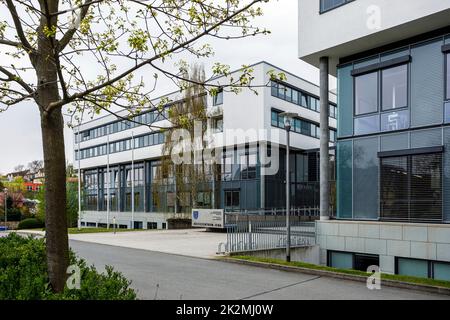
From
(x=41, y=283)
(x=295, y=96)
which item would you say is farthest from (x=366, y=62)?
(x=295, y=96)

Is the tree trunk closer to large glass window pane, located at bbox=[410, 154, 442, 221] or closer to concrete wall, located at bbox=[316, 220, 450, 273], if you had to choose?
concrete wall, located at bbox=[316, 220, 450, 273]

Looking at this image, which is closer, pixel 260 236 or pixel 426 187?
pixel 426 187

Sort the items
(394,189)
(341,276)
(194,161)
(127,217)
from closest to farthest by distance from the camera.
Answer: (341,276), (394,189), (194,161), (127,217)

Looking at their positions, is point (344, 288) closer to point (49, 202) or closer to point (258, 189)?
point (49, 202)

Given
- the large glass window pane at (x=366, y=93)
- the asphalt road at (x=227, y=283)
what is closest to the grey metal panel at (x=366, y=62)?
the large glass window pane at (x=366, y=93)

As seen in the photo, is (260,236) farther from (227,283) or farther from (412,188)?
(227,283)

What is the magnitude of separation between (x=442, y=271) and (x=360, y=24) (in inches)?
365

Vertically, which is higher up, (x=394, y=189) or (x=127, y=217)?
(x=394, y=189)

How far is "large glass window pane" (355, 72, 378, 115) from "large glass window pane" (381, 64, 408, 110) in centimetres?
34

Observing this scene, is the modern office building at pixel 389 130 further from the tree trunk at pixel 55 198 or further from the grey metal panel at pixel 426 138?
the tree trunk at pixel 55 198

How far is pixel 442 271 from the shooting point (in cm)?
1357

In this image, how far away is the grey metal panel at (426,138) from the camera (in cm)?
1431

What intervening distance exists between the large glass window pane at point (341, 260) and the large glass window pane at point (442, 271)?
3222 mm

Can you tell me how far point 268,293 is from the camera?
9562 mm
